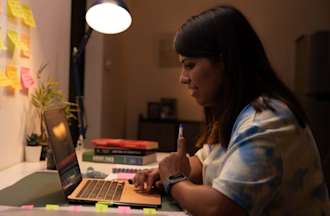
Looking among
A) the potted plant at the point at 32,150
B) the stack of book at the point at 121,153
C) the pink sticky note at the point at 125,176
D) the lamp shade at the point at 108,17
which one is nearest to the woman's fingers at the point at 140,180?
the pink sticky note at the point at 125,176

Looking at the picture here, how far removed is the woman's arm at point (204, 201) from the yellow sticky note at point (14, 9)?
1.04m

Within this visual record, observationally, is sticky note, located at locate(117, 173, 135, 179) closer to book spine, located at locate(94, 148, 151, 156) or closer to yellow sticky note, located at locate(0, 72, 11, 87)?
book spine, located at locate(94, 148, 151, 156)

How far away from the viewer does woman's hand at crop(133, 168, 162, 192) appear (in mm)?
1329

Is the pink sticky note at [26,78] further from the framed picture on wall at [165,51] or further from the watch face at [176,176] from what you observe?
the framed picture on wall at [165,51]

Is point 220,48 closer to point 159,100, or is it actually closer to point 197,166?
point 197,166

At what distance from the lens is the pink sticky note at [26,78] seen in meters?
1.81

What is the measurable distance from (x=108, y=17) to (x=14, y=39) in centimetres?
50

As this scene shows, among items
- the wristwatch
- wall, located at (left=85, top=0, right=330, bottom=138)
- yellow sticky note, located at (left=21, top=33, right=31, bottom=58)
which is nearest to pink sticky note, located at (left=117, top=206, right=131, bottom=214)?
the wristwatch

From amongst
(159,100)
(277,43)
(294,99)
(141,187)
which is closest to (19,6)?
(141,187)

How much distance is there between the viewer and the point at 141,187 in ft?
4.45

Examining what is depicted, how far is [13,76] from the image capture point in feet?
5.59

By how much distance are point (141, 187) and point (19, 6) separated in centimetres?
91

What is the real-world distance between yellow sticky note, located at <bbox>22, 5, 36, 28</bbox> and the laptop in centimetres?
52

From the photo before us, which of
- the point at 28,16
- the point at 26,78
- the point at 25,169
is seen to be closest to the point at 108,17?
the point at 28,16
